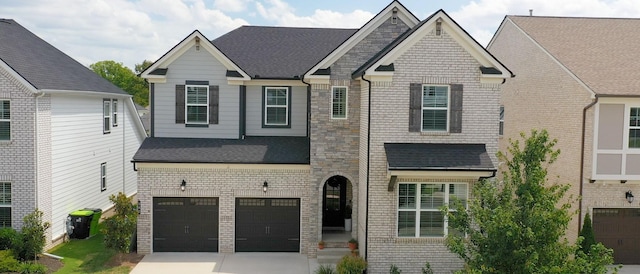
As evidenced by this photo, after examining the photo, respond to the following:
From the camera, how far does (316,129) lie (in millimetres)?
18844

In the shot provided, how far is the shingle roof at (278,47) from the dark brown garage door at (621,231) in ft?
39.0

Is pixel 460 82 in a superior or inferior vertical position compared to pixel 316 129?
superior

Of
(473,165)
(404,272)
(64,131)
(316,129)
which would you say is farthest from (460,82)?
(64,131)

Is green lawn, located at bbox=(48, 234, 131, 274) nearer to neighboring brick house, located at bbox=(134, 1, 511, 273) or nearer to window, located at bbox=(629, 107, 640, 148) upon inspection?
neighboring brick house, located at bbox=(134, 1, 511, 273)

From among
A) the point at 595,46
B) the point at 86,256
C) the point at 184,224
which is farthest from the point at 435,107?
the point at 86,256

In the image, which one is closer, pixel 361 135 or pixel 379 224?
pixel 379 224

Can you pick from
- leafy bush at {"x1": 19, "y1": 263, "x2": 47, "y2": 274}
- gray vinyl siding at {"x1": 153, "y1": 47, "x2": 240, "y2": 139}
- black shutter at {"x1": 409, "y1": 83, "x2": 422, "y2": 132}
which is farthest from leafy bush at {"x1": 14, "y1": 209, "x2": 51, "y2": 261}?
black shutter at {"x1": 409, "y1": 83, "x2": 422, "y2": 132}

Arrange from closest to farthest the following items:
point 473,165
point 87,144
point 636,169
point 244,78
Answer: point 473,165, point 636,169, point 244,78, point 87,144

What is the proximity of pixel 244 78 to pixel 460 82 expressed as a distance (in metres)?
7.82

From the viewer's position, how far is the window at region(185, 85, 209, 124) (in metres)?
20.5

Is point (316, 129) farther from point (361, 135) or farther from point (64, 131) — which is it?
point (64, 131)

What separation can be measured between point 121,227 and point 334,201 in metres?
8.00

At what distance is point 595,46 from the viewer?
20.8m

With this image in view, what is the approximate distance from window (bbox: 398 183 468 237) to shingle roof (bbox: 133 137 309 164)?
12.7ft
